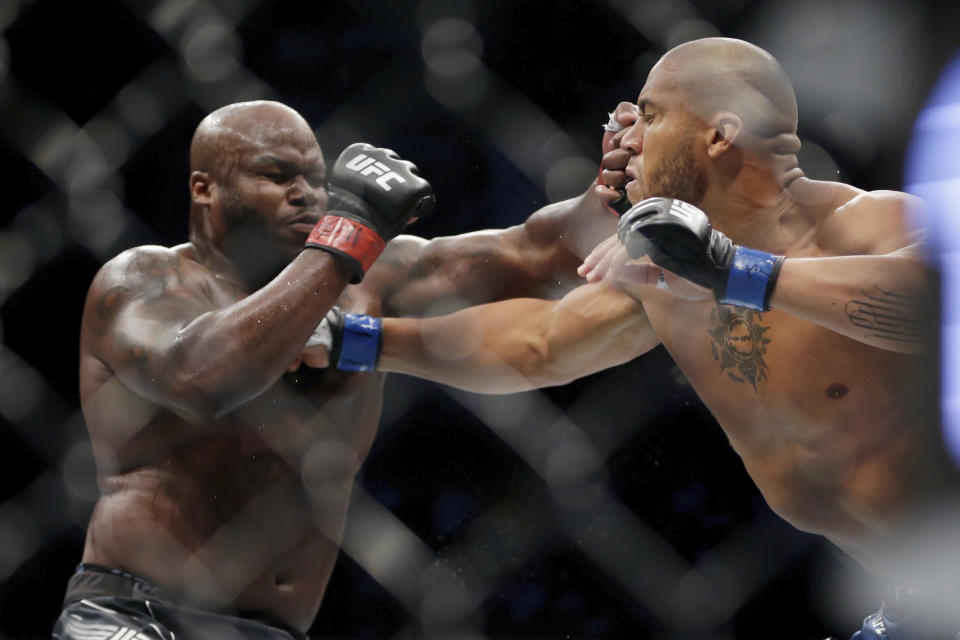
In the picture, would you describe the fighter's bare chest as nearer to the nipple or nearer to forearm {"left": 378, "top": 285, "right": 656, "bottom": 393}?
the nipple

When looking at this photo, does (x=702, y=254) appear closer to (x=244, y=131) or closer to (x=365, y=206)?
(x=365, y=206)

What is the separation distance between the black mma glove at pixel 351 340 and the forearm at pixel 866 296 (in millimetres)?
771

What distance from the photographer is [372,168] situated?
1766 millimetres

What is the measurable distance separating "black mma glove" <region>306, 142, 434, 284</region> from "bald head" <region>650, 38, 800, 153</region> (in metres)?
0.43

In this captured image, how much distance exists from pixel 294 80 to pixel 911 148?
147 centimetres

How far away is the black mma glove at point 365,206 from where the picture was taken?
1.70 meters

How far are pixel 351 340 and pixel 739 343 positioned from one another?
661mm

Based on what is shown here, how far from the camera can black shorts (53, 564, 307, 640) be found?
172 cm

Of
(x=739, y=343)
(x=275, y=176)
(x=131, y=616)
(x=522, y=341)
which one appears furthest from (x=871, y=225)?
(x=131, y=616)

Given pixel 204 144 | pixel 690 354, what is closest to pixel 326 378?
pixel 204 144

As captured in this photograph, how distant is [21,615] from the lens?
111 inches

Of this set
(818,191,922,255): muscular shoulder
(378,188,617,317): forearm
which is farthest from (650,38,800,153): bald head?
(378,188,617,317): forearm

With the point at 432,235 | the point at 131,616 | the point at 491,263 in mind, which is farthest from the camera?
the point at 432,235

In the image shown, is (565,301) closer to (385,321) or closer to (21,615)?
(385,321)
